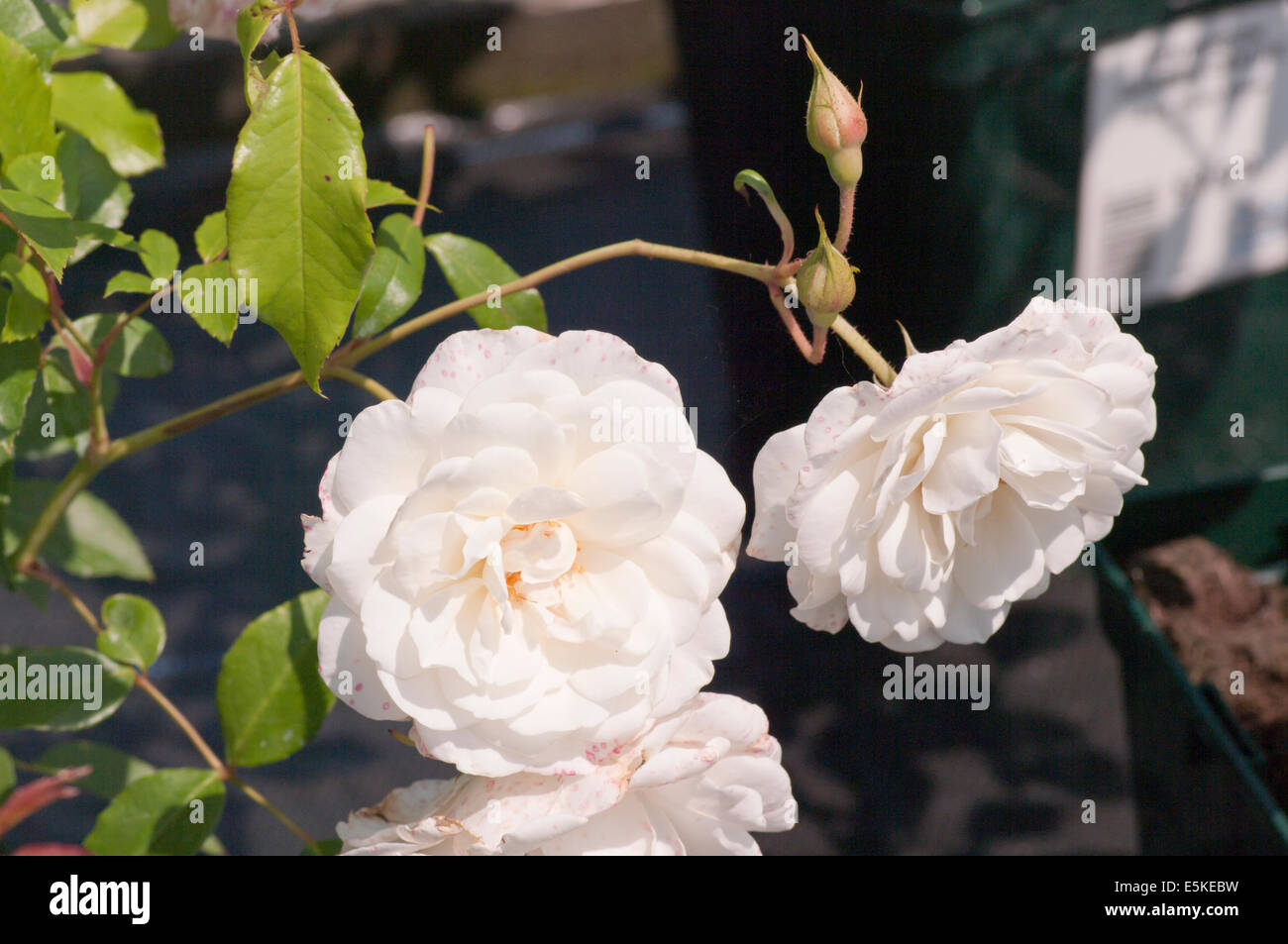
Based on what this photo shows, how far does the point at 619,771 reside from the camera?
55 centimetres

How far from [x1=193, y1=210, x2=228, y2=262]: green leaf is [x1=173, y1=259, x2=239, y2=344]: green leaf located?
0.05 m

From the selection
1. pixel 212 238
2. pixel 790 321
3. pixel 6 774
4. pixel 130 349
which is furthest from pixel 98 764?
pixel 790 321

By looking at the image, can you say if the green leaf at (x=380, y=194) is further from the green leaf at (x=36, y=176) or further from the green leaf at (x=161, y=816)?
the green leaf at (x=161, y=816)

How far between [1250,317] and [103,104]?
1.56m

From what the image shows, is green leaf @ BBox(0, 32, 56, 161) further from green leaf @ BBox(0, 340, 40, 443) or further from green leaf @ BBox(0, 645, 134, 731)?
green leaf @ BBox(0, 645, 134, 731)

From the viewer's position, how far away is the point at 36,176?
630mm

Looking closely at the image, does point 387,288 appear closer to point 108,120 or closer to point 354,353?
point 354,353

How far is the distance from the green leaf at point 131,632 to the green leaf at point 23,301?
20 cm

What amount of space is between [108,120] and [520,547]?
1.63 feet

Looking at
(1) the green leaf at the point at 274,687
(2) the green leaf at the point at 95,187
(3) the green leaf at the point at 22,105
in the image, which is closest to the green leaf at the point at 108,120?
(2) the green leaf at the point at 95,187

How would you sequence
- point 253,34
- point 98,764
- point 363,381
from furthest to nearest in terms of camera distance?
point 98,764 < point 363,381 < point 253,34

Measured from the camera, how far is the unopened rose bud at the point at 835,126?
0.56 m
